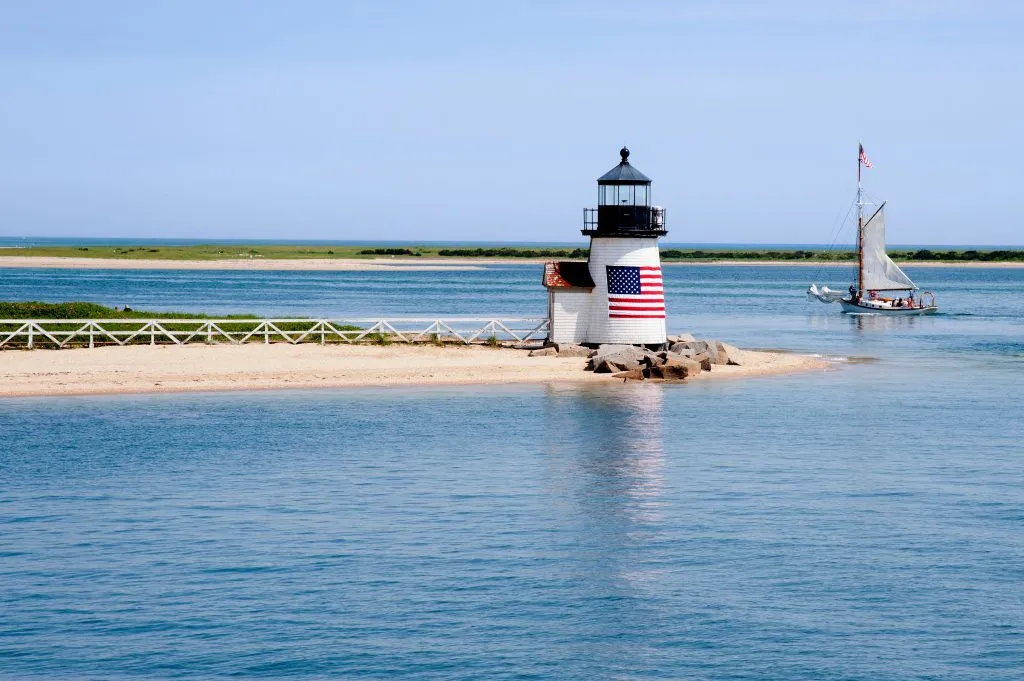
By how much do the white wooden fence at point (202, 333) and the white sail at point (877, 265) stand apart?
45.1 metres

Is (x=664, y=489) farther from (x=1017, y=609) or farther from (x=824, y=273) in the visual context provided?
(x=824, y=273)

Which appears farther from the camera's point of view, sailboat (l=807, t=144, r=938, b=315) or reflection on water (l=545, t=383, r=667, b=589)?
sailboat (l=807, t=144, r=938, b=315)

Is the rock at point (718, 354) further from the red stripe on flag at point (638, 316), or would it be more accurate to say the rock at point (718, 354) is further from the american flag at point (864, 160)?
the american flag at point (864, 160)

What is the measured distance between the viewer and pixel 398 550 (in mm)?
18469

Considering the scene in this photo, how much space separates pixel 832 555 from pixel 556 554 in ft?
13.2

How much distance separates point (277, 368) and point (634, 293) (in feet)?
39.9

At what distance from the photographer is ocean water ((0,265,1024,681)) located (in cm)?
1445

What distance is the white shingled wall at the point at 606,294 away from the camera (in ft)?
139

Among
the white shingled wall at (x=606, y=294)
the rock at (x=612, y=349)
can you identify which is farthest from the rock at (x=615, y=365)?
the white shingled wall at (x=606, y=294)

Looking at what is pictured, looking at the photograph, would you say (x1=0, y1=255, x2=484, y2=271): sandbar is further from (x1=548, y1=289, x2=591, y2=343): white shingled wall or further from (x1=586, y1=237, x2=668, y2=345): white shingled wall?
(x1=586, y1=237, x2=668, y2=345): white shingled wall

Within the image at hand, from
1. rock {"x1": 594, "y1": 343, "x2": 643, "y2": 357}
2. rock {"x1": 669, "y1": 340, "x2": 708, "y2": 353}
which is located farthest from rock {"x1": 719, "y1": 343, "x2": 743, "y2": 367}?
rock {"x1": 594, "y1": 343, "x2": 643, "y2": 357}

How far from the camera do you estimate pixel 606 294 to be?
141 feet

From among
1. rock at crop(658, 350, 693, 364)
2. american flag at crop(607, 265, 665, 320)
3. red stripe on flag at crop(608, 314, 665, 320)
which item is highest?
american flag at crop(607, 265, 665, 320)

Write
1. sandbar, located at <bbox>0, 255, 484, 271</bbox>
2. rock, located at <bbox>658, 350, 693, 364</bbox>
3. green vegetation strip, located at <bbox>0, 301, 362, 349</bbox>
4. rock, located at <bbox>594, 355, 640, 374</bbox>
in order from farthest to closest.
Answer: sandbar, located at <bbox>0, 255, 484, 271</bbox>, green vegetation strip, located at <bbox>0, 301, 362, 349</bbox>, rock, located at <bbox>658, 350, 693, 364</bbox>, rock, located at <bbox>594, 355, 640, 374</bbox>
